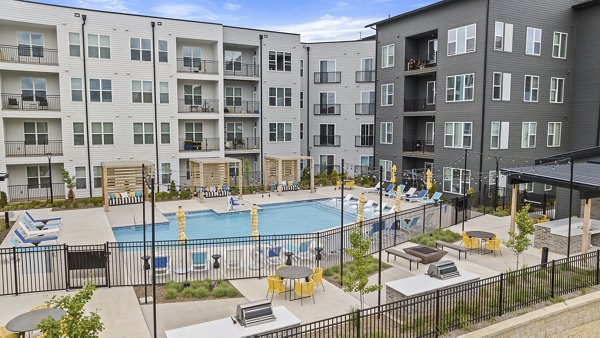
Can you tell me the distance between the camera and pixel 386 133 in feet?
126

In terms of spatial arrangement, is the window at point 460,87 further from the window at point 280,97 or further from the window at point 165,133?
the window at point 165,133

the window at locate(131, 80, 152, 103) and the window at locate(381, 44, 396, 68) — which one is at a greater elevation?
the window at locate(381, 44, 396, 68)

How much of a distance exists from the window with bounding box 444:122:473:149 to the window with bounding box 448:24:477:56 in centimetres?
502

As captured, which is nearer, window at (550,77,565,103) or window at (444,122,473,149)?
window at (444,122,473,149)

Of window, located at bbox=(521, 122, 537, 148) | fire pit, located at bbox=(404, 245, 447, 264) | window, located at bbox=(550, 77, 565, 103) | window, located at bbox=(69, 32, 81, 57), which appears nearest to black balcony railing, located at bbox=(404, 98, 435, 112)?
window, located at bbox=(521, 122, 537, 148)

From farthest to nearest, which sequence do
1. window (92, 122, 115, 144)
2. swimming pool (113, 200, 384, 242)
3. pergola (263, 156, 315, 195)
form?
pergola (263, 156, 315, 195) < window (92, 122, 115, 144) < swimming pool (113, 200, 384, 242)

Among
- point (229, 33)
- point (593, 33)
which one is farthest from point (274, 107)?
point (593, 33)

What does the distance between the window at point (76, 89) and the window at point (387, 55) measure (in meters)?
24.1

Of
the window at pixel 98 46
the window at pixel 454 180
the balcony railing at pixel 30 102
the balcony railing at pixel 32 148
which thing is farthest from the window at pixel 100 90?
the window at pixel 454 180

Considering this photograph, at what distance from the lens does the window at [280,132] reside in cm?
4031

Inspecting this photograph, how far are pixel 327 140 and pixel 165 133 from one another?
1659 cm

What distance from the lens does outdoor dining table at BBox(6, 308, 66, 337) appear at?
376 inches

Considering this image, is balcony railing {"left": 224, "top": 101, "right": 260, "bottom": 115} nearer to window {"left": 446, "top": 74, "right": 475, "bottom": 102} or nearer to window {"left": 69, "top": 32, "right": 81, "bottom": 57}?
window {"left": 69, "top": 32, "right": 81, "bottom": 57}

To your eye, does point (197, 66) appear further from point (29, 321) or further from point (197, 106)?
point (29, 321)
